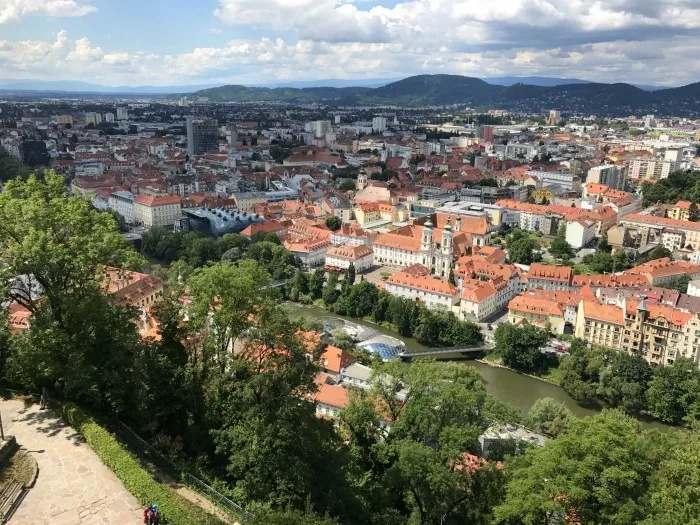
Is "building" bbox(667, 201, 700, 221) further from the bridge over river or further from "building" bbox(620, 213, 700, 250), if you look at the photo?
the bridge over river

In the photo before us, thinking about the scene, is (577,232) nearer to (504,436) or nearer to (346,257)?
(346,257)

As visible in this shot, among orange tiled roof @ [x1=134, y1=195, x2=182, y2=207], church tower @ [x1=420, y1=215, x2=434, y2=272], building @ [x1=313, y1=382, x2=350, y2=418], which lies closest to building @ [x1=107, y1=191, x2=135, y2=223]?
orange tiled roof @ [x1=134, y1=195, x2=182, y2=207]

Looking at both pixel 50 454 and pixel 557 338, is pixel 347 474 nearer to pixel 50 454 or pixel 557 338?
pixel 50 454

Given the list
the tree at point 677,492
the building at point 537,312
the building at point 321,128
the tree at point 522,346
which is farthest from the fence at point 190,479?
the building at point 321,128

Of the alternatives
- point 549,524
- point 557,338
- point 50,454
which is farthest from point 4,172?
point 549,524

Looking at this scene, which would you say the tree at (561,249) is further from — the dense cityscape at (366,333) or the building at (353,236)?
the building at (353,236)
